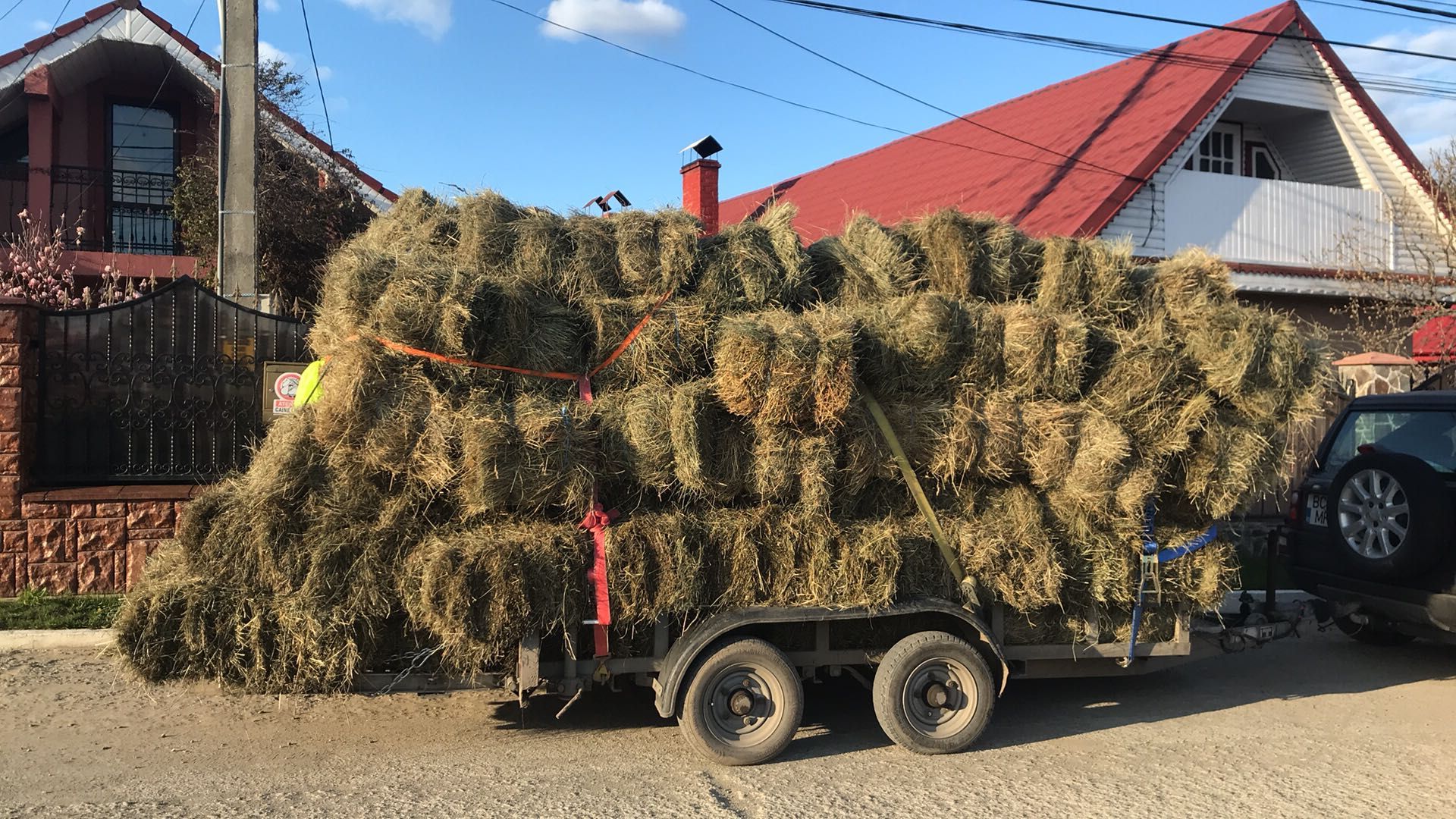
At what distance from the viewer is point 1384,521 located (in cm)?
650

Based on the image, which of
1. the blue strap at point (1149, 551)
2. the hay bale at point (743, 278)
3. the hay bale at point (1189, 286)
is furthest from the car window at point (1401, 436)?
the hay bale at point (743, 278)

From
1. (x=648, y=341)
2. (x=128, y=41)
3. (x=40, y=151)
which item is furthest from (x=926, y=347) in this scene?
(x=40, y=151)

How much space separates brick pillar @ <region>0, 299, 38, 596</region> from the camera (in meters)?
8.07

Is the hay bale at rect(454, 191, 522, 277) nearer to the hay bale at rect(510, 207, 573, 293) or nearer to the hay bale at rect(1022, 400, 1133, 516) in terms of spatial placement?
the hay bale at rect(510, 207, 573, 293)

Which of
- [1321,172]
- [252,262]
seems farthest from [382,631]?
[1321,172]

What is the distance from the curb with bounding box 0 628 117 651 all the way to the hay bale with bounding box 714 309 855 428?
17.2 ft

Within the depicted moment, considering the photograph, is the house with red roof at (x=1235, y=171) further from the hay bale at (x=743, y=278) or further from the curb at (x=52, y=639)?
the curb at (x=52, y=639)

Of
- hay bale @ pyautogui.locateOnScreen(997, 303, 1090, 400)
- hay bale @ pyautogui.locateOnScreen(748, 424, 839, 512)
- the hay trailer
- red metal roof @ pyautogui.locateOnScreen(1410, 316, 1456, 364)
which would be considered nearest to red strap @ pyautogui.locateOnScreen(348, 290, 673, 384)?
hay bale @ pyautogui.locateOnScreen(748, 424, 839, 512)

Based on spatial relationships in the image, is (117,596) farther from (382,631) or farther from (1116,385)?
(1116,385)

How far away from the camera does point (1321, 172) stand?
53.1 ft

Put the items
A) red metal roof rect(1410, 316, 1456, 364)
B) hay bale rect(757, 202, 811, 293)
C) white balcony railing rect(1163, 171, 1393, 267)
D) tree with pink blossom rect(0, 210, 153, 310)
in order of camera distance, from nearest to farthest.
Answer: hay bale rect(757, 202, 811, 293) < tree with pink blossom rect(0, 210, 153, 310) < red metal roof rect(1410, 316, 1456, 364) < white balcony railing rect(1163, 171, 1393, 267)

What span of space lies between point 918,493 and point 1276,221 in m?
12.4

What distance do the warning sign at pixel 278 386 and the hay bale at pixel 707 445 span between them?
4.85 metres

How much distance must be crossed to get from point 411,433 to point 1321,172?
16.2 meters
